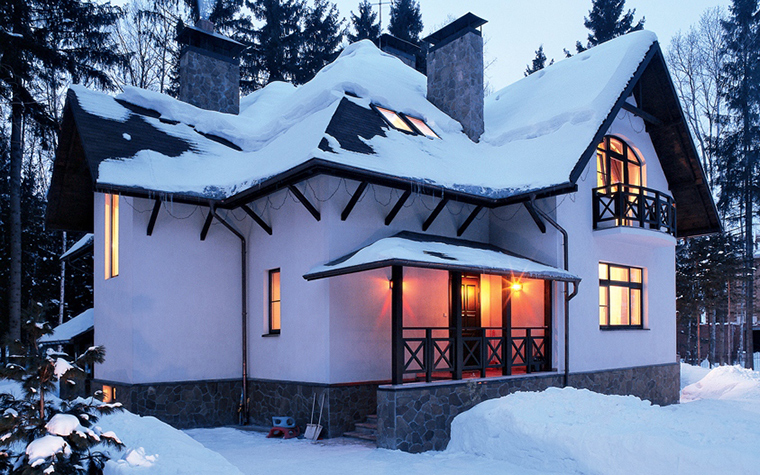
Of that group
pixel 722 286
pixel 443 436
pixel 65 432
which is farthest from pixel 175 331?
pixel 722 286

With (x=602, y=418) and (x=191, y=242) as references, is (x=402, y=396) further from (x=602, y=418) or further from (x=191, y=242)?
(x=191, y=242)

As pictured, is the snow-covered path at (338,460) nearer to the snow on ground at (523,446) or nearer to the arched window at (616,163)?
the snow on ground at (523,446)

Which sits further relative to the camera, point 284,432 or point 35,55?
point 35,55

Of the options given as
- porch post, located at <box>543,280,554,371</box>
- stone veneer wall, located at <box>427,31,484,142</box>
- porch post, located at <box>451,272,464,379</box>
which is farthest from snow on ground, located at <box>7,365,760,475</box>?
stone veneer wall, located at <box>427,31,484,142</box>

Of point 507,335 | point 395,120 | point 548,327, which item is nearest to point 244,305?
point 395,120

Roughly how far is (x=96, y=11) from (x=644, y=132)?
1503 cm

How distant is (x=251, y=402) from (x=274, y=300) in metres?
1.94

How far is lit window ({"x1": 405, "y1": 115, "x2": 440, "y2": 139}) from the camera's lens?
1318 cm

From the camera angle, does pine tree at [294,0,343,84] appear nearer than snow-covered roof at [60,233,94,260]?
No

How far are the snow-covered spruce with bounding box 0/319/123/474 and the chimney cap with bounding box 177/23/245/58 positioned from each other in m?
11.1

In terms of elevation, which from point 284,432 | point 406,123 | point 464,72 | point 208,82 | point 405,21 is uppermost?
point 405,21

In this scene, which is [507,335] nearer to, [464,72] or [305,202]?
[305,202]

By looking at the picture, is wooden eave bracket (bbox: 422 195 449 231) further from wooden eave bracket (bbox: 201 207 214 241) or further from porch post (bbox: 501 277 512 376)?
wooden eave bracket (bbox: 201 207 214 241)

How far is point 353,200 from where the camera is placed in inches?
414
